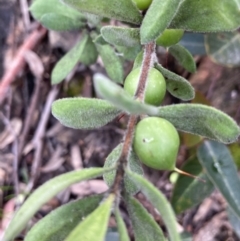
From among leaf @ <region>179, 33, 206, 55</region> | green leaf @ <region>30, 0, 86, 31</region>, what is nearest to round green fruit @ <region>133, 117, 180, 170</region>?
→ green leaf @ <region>30, 0, 86, 31</region>

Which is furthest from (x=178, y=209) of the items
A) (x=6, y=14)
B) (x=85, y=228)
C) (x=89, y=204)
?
(x=6, y=14)

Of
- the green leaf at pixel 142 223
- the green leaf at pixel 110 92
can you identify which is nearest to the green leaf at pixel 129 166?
the green leaf at pixel 142 223

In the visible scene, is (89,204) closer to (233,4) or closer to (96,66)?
(233,4)

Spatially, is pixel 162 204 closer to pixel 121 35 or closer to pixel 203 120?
pixel 203 120

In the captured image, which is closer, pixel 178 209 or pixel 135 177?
pixel 135 177

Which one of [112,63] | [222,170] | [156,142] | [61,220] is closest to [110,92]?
[156,142]
